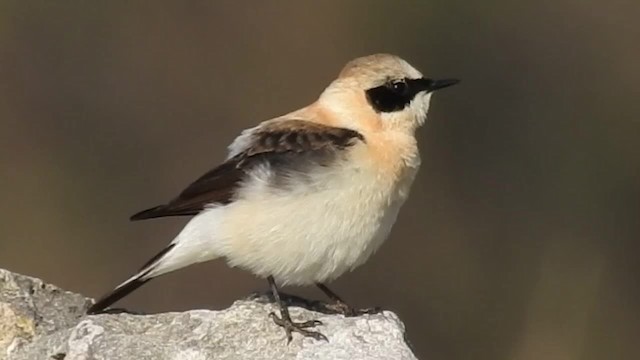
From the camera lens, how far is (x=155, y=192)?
876 centimetres

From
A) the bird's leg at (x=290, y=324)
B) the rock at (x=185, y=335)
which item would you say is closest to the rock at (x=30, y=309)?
the rock at (x=185, y=335)

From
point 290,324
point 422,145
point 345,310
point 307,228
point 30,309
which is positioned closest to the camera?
point 290,324

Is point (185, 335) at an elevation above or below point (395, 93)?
below

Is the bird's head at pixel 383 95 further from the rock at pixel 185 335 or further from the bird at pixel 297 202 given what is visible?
the rock at pixel 185 335

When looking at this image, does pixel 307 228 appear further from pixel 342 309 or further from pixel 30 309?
pixel 30 309

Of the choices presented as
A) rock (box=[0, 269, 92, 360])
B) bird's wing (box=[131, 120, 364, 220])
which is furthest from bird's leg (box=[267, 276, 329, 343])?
rock (box=[0, 269, 92, 360])

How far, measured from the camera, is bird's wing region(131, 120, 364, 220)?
15.9 feet

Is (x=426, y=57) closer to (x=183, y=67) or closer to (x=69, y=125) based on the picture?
(x=183, y=67)

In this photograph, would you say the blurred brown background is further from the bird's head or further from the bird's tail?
the bird's tail

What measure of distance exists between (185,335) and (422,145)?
4654mm

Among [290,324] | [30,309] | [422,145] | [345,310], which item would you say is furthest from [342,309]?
[422,145]

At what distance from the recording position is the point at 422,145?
28.9 feet

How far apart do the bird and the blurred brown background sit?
2284mm

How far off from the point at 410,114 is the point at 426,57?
4.26 m
